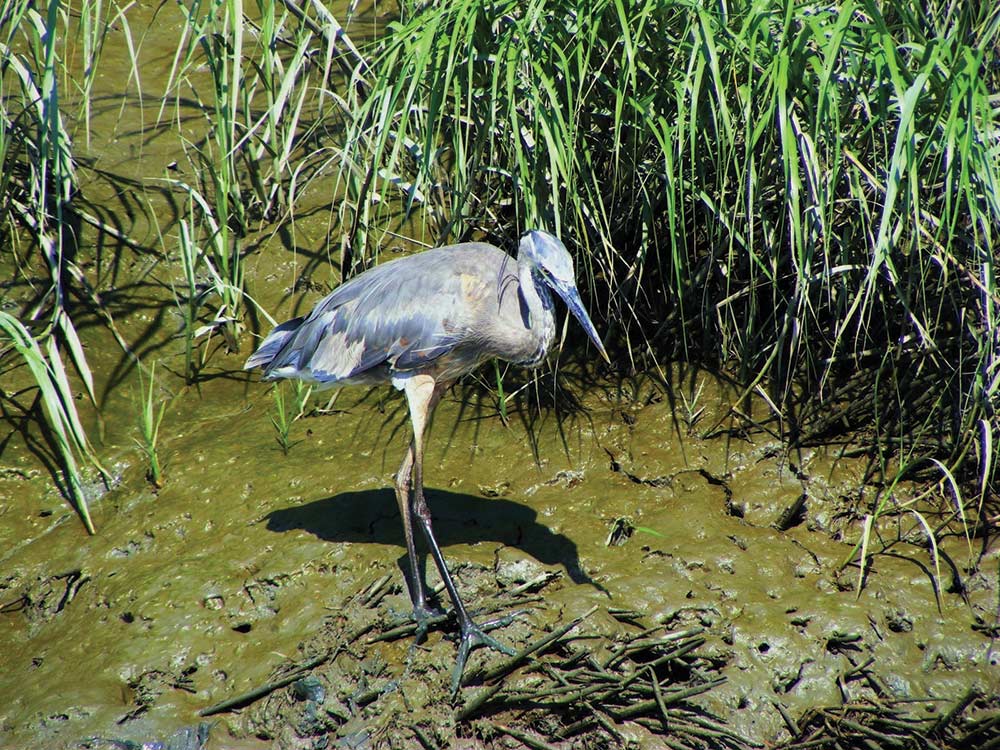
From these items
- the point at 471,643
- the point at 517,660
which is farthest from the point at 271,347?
the point at 517,660

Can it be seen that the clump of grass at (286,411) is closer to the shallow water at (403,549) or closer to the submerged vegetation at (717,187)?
the shallow water at (403,549)

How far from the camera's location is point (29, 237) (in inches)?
185

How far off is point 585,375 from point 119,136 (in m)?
2.88

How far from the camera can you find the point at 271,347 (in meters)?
4.17

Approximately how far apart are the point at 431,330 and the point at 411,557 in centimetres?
84

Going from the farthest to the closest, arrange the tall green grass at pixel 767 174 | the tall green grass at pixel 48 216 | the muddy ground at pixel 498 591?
the tall green grass at pixel 48 216
the tall green grass at pixel 767 174
the muddy ground at pixel 498 591

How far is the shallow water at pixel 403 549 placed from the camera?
131 inches

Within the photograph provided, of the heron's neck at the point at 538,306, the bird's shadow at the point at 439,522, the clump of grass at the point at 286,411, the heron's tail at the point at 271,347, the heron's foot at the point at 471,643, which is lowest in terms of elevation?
the heron's foot at the point at 471,643

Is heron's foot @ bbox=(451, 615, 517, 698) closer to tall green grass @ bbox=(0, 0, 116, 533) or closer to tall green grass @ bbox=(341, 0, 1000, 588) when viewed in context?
tall green grass @ bbox=(341, 0, 1000, 588)

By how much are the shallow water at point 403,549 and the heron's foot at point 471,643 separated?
53 mm

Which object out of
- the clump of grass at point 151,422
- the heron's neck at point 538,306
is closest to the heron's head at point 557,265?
the heron's neck at point 538,306

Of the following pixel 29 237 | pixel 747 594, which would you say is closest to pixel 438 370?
pixel 747 594

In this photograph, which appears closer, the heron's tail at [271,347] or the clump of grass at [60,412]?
the clump of grass at [60,412]

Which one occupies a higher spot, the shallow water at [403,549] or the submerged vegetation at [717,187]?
the submerged vegetation at [717,187]
